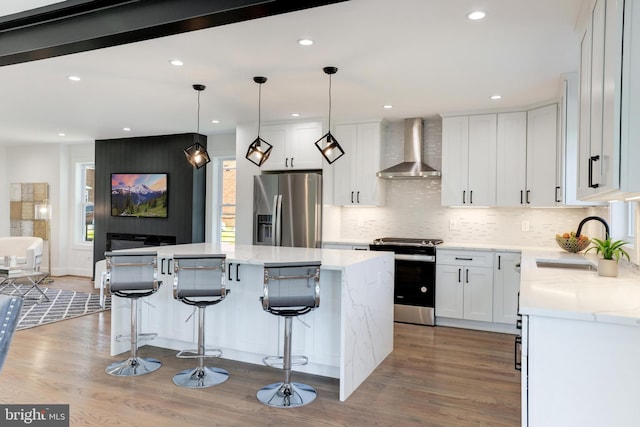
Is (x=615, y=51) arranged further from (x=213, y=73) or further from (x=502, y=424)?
(x=213, y=73)

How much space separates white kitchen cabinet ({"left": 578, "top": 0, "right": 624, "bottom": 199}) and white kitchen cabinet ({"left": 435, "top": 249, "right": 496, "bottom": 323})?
2.50 metres

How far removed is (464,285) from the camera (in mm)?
4910

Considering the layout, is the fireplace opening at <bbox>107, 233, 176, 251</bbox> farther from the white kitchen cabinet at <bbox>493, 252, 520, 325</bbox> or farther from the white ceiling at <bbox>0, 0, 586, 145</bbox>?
the white kitchen cabinet at <bbox>493, 252, 520, 325</bbox>

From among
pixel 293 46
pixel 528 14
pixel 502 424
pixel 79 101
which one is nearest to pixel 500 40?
pixel 528 14

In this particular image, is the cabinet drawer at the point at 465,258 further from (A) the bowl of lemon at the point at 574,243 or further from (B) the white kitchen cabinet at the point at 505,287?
(A) the bowl of lemon at the point at 574,243

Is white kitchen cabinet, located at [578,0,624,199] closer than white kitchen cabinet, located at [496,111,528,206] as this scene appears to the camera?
Yes

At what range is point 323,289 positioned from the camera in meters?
3.38

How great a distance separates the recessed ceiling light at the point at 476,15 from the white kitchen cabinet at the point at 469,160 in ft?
8.13

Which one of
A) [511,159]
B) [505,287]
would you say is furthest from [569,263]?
[511,159]

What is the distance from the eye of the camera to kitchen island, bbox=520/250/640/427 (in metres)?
1.60

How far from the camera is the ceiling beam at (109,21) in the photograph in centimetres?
235

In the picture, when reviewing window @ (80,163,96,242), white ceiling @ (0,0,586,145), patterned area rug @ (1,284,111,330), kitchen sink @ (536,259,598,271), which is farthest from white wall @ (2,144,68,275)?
kitchen sink @ (536,259,598,271)

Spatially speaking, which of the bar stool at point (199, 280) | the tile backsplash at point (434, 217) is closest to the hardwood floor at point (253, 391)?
the bar stool at point (199, 280)

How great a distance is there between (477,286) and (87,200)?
24.2 ft
